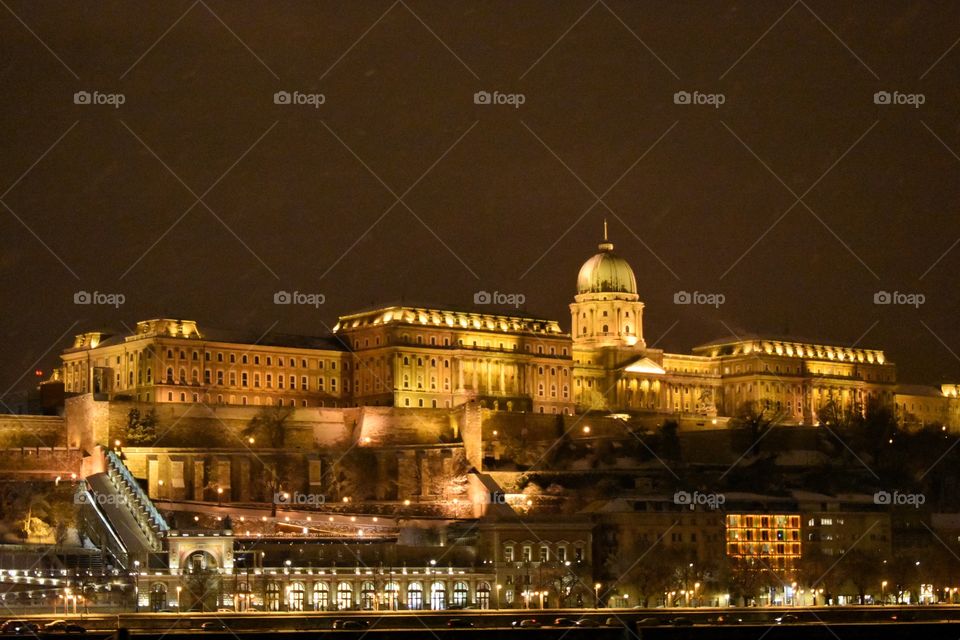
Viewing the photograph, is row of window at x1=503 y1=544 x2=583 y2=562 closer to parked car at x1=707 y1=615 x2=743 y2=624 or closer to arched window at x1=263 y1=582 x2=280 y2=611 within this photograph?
arched window at x1=263 y1=582 x2=280 y2=611

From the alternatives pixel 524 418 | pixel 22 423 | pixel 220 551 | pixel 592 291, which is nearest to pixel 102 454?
Answer: pixel 22 423

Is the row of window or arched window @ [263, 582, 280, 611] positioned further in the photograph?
the row of window

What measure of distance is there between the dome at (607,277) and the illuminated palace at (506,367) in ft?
0.36

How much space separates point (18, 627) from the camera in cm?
6912

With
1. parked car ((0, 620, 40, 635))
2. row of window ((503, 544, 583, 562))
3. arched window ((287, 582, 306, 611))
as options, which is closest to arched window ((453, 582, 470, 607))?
row of window ((503, 544, 583, 562))

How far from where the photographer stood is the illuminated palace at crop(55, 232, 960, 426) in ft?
456

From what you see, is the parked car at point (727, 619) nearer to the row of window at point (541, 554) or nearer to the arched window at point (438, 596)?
the arched window at point (438, 596)

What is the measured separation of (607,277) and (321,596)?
264ft

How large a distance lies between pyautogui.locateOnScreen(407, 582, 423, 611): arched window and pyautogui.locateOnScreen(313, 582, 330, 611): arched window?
3.60 m

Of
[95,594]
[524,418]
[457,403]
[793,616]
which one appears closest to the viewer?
[793,616]

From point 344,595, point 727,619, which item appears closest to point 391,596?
point 344,595

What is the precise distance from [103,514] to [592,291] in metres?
71.4

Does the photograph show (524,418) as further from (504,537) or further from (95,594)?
(95,594)

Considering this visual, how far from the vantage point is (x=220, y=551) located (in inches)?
3829
